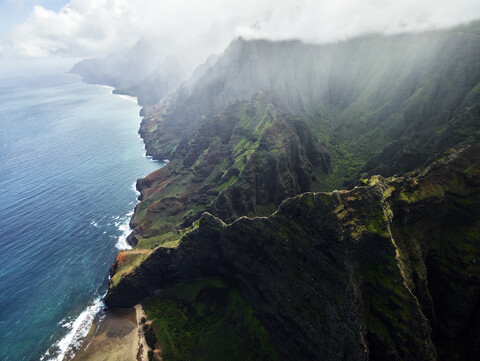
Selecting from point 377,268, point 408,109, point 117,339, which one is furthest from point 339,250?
point 408,109

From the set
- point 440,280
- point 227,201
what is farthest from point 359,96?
point 440,280

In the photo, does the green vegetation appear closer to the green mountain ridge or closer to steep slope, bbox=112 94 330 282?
the green mountain ridge

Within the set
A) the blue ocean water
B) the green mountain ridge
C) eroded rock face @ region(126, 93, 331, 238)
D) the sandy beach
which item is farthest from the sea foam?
eroded rock face @ region(126, 93, 331, 238)

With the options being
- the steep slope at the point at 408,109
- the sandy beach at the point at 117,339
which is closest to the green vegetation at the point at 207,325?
the sandy beach at the point at 117,339

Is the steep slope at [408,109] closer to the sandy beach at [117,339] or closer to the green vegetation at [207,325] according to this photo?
the green vegetation at [207,325]

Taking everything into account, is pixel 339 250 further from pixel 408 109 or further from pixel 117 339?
pixel 408 109

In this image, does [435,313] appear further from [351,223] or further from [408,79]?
[408,79]
